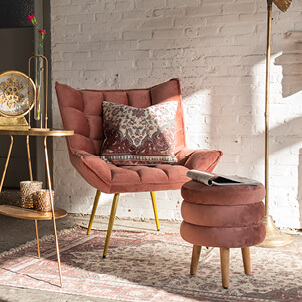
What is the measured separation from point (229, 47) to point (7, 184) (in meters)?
2.53

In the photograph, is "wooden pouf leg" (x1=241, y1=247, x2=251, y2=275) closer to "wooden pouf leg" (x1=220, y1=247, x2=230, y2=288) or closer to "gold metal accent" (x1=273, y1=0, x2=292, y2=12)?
"wooden pouf leg" (x1=220, y1=247, x2=230, y2=288)

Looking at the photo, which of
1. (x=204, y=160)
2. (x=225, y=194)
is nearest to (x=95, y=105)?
(x=204, y=160)

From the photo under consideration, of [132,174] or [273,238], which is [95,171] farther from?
[273,238]

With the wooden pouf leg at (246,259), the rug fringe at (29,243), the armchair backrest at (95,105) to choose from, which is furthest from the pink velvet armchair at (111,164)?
the wooden pouf leg at (246,259)

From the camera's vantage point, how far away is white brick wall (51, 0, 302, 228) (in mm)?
3494

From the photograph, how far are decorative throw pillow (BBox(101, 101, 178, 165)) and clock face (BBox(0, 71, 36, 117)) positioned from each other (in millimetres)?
758

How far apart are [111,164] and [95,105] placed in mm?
515

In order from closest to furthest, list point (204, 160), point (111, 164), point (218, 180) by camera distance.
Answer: point (218, 180) < point (204, 160) < point (111, 164)

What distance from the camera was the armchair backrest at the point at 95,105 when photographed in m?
3.19

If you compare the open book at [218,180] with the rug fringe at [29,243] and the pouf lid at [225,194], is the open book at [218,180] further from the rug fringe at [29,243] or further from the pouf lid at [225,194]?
the rug fringe at [29,243]

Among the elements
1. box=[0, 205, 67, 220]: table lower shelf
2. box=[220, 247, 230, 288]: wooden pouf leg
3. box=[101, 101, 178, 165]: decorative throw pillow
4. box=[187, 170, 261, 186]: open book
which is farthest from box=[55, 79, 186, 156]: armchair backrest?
box=[220, 247, 230, 288]: wooden pouf leg

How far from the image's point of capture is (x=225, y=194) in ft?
7.22

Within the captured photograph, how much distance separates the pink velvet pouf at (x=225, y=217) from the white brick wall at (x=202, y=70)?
133 cm

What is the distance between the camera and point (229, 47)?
3590 millimetres
